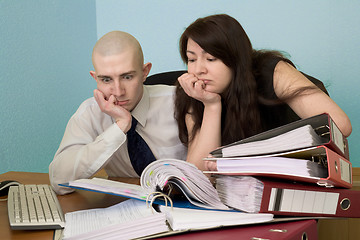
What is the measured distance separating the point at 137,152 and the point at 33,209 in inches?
23.7

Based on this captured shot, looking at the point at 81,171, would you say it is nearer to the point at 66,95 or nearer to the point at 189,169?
the point at 189,169

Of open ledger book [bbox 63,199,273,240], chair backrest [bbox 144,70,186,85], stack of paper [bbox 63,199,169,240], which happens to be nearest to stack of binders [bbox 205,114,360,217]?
open ledger book [bbox 63,199,273,240]

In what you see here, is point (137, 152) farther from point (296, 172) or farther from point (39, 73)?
point (39, 73)

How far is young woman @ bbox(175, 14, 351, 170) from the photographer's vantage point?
4.29ft

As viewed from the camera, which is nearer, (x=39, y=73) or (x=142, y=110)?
(x=142, y=110)

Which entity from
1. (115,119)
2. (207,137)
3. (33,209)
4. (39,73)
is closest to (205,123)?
(207,137)

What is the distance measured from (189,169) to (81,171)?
1.70 feet

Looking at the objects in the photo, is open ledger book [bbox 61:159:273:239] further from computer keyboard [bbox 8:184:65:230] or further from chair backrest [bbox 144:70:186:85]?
chair backrest [bbox 144:70:186:85]

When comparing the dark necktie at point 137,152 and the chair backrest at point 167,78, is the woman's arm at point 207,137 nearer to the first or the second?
the dark necktie at point 137,152

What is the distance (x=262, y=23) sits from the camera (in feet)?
8.86

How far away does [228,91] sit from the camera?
55.7 inches

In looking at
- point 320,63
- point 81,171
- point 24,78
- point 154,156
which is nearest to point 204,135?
point 154,156

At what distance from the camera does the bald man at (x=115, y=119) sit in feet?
3.95

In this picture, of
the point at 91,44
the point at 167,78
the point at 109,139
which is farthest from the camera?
the point at 91,44
